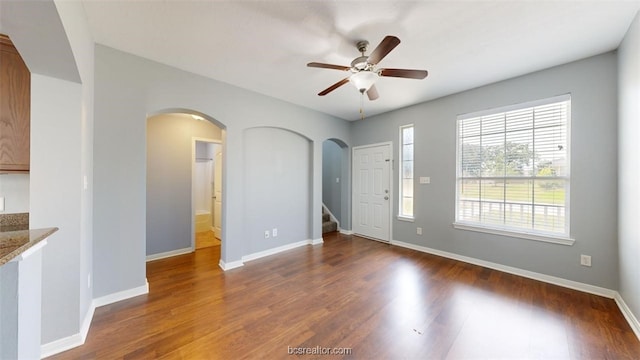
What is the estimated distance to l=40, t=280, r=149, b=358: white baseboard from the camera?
5.50 ft

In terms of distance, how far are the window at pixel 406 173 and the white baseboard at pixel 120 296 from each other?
4.04 meters

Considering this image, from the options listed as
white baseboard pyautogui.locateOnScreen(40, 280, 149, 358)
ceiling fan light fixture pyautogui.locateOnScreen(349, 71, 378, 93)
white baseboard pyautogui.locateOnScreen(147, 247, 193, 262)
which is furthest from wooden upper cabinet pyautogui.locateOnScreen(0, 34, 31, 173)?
ceiling fan light fixture pyautogui.locateOnScreen(349, 71, 378, 93)

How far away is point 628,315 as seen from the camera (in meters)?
2.09

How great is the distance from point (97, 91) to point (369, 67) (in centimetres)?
276

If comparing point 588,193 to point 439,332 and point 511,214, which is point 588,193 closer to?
point 511,214

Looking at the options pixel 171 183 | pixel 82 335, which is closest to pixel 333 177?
pixel 171 183

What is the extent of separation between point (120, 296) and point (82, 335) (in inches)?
25.6

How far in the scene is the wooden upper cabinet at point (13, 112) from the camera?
1.73 m

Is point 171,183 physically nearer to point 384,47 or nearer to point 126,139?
point 126,139

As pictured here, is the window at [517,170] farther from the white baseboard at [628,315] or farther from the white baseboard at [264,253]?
the white baseboard at [264,253]

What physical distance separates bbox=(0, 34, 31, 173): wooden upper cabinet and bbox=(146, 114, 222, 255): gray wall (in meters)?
1.84

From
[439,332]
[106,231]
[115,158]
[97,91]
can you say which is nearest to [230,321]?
[106,231]

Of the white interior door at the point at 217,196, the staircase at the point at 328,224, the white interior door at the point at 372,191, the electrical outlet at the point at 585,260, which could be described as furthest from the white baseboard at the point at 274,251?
the electrical outlet at the point at 585,260

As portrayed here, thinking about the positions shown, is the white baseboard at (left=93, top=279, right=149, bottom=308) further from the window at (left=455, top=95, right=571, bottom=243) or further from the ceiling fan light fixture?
the window at (left=455, top=95, right=571, bottom=243)
